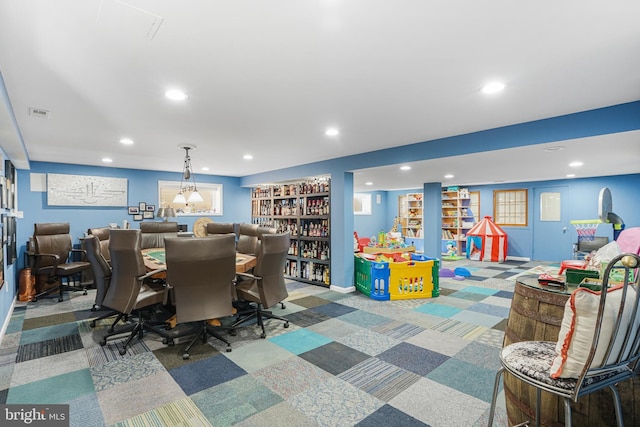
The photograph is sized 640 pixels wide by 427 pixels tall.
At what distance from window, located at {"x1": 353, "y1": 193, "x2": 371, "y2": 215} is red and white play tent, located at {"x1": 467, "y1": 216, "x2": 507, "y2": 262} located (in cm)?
344

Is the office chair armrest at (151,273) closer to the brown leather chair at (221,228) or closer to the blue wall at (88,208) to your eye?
the brown leather chair at (221,228)

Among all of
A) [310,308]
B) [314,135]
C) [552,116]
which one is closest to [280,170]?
[314,135]

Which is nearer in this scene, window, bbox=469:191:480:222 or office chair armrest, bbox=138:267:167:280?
office chair armrest, bbox=138:267:167:280

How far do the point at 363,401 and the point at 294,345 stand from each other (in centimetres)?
108

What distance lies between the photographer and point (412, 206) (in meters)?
11.0

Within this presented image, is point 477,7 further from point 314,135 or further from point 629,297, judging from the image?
point 314,135

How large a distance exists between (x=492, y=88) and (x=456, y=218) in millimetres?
7967

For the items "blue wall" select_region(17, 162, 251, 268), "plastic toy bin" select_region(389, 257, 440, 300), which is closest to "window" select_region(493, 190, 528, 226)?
"plastic toy bin" select_region(389, 257, 440, 300)

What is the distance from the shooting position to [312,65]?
209cm

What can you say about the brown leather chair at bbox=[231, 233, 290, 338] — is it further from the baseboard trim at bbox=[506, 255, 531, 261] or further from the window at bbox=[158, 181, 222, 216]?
the baseboard trim at bbox=[506, 255, 531, 261]

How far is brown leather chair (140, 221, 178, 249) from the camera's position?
542 cm

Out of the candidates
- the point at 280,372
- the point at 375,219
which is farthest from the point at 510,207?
the point at 280,372

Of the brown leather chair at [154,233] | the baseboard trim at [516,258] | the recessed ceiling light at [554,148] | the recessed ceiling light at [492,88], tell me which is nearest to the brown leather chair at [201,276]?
the recessed ceiling light at [492,88]

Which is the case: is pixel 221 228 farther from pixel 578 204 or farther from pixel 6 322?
pixel 578 204
